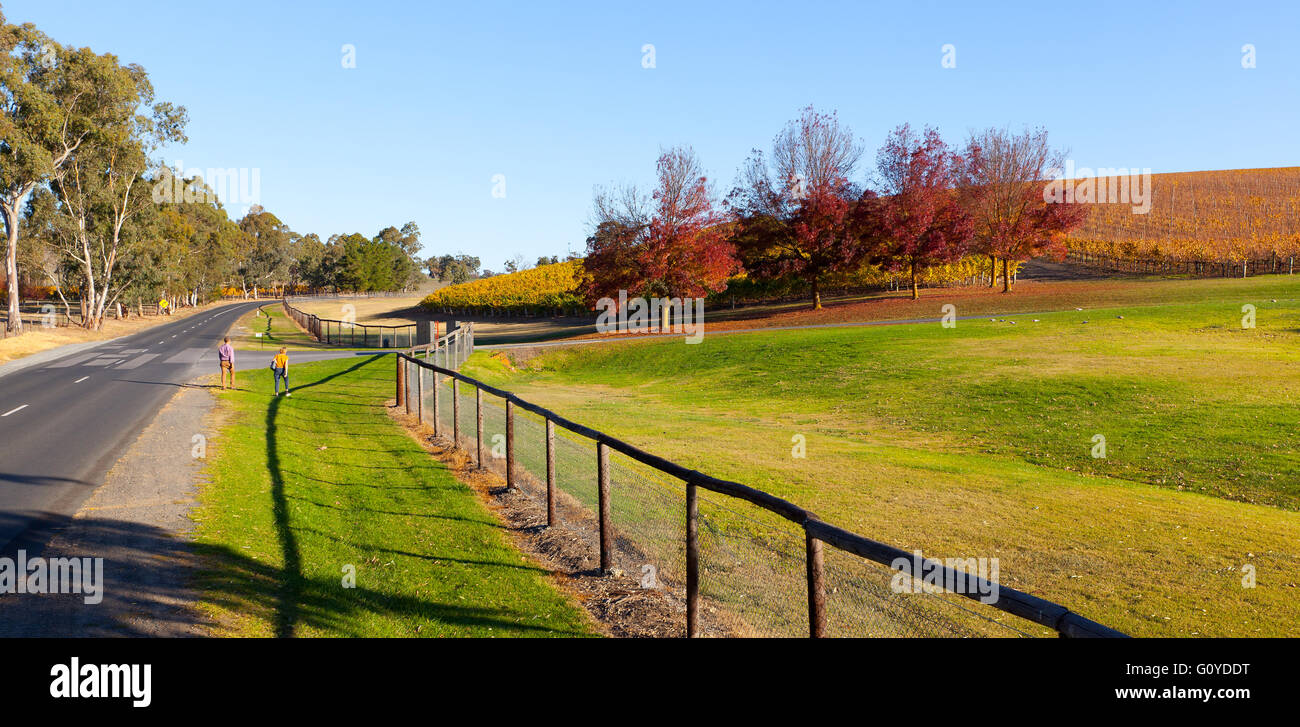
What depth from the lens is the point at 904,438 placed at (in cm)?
1777

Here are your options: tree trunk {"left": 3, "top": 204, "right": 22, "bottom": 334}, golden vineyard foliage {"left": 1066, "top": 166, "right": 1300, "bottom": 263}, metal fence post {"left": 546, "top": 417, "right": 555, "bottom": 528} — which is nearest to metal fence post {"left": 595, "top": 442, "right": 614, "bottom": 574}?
metal fence post {"left": 546, "top": 417, "right": 555, "bottom": 528}

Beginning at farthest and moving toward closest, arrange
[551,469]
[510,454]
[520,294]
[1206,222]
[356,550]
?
[1206,222] < [520,294] < [510,454] < [551,469] < [356,550]

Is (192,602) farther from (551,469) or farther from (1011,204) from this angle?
(1011,204)

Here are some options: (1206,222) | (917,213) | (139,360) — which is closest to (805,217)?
(917,213)

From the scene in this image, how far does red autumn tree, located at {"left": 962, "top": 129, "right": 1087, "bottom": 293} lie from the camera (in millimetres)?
51156

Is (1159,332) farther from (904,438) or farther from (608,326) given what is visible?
(608,326)

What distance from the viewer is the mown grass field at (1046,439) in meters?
8.53

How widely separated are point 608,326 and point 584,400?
25.8 m

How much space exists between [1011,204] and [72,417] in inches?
2076

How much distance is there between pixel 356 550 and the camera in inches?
340

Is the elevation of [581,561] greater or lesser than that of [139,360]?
lesser

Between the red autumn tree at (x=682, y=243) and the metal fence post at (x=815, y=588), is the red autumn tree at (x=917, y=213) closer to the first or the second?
→ the red autumn tree at (x=682, y=243)

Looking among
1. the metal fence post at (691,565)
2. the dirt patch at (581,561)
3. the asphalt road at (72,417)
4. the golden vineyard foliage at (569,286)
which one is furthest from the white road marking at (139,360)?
the metal fence post at (691,565)
